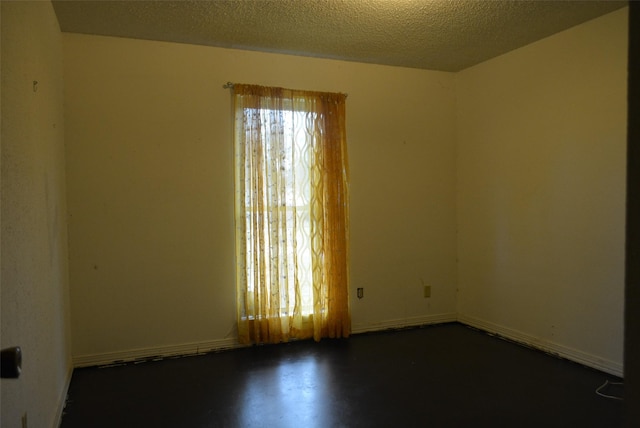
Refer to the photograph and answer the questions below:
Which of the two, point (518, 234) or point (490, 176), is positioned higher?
point (490, 176)

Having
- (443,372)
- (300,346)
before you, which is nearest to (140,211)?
(300,346)

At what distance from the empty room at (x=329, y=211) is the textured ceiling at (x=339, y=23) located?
21mm

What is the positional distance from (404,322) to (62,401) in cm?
278

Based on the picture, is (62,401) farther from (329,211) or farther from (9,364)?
(329,211)

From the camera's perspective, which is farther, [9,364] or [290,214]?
[290,214]

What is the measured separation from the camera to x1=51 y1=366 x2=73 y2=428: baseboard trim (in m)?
2.18

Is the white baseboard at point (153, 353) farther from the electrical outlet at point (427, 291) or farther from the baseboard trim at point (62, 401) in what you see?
the electrical outlet at point (427, 291)

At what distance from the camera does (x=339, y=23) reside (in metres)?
2.91


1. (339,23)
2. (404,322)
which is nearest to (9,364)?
(339,23)

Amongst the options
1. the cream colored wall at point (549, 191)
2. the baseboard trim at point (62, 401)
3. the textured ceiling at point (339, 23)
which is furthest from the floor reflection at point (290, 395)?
the textured ceiling at point (339, 23)

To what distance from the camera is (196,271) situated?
327 cm

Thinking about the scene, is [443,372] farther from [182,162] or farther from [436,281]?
[182,162]

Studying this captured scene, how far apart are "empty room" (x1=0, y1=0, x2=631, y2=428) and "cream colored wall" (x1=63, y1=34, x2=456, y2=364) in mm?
16

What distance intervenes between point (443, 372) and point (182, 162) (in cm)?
249
